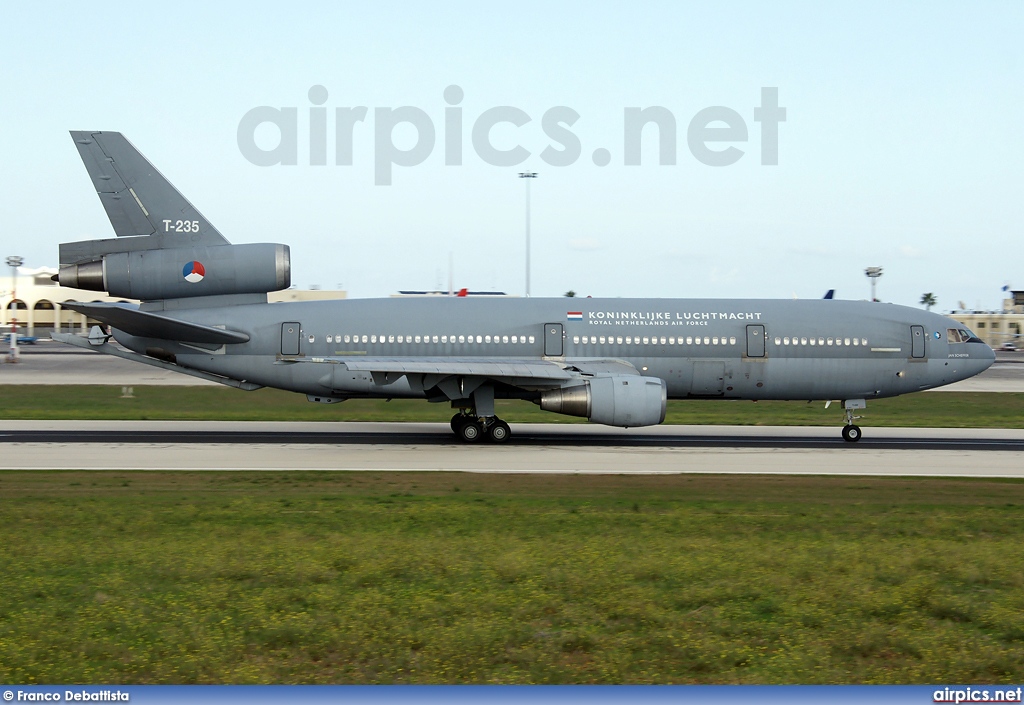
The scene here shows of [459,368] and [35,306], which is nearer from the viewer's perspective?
[459,368]

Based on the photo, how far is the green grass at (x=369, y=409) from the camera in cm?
3472

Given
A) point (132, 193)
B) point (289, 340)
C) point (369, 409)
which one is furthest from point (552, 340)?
point (132, 193)

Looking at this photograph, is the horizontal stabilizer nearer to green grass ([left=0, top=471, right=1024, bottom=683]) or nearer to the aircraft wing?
the aircraft wing

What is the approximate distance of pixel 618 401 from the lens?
25406mm

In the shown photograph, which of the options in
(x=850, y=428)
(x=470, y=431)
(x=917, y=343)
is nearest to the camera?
(x=470, y=431)

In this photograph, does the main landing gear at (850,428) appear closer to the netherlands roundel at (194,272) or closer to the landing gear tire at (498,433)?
the landing gear tire at (498,433)

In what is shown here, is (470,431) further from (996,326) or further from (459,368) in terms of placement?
(996,326)

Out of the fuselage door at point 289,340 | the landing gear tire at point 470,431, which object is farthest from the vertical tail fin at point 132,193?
the landing gear tire at point 470,431

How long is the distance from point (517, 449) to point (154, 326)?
453 inches

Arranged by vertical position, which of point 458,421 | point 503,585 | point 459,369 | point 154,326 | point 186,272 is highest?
point 186,272

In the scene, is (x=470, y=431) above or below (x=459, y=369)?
below

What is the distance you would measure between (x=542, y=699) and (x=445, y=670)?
154 inches

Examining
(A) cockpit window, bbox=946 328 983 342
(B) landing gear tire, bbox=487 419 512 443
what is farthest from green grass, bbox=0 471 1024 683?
(A) cockpit window, bbox=946 328 983 342

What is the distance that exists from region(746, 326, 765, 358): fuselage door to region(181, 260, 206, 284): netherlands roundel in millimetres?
17567
